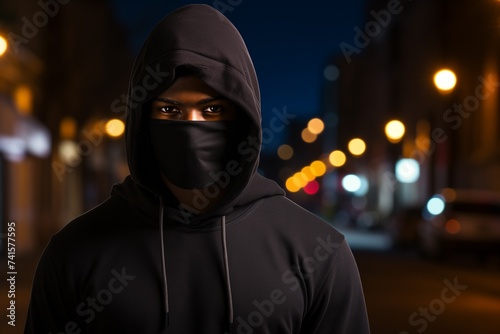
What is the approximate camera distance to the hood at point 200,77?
285cm

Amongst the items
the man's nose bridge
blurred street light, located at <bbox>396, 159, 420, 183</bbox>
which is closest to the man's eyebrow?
the man's nose bridge

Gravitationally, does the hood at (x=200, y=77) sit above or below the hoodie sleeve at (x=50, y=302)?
above

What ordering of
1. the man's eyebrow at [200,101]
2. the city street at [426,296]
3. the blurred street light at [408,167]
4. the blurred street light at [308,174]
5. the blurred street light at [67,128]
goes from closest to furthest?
the man's eyebrow at [200,101] → the city street at [426,296] → the blurred street light at [67,128] → the blurred street light at [408,167] → the blurred street light at [308,174]

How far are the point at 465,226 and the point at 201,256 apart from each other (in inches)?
854

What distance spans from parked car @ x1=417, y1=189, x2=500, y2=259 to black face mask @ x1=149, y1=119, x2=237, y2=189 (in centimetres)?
2137

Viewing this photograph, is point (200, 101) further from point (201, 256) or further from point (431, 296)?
point (431, 296)

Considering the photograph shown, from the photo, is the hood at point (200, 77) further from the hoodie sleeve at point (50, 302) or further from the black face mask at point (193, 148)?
the hoodie sleeve at point (50, 302)

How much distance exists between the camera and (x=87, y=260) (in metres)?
2.90

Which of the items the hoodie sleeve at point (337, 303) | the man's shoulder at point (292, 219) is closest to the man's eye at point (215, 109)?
the man's shoulder at point (292, 219)

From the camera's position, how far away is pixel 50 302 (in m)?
2.96

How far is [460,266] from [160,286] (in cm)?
2111

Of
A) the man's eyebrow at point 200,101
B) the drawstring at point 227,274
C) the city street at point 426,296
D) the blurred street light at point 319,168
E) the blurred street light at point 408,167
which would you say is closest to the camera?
the drawstring at point 227,274

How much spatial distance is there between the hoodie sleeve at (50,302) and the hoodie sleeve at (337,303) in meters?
0.76

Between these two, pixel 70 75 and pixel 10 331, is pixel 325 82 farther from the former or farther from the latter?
pixel 10 331
